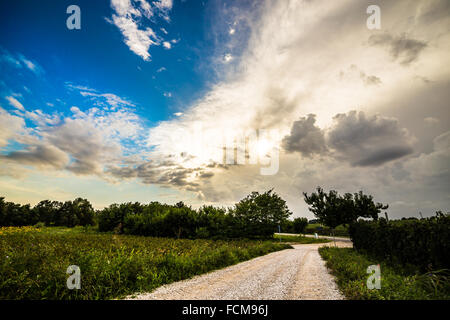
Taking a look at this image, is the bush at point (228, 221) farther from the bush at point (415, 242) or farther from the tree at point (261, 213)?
the bush at point (415, 242)

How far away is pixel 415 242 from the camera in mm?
8453

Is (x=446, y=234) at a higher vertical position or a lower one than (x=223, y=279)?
higher

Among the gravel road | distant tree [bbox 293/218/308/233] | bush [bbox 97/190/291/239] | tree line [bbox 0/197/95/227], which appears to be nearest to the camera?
the gravel road

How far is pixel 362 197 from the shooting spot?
2988 centimetres

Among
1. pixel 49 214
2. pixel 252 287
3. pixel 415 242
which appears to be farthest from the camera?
pixel 49 214

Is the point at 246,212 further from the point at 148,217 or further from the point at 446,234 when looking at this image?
the point at 446,234

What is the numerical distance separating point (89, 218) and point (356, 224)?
232 ft

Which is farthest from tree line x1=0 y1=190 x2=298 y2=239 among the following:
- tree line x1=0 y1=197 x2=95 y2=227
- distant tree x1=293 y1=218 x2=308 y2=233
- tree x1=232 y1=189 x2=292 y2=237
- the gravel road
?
tree line x1=0 y1=197 x2=95 y2=227

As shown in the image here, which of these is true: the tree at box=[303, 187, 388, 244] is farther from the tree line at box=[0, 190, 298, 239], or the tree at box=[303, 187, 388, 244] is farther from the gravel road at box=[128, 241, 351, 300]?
the gravel road at box=[128, 241, 351, 300]

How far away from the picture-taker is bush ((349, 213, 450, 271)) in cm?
694

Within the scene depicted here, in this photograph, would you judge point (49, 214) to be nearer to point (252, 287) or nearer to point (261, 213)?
point (261, 213)

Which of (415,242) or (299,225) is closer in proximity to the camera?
(415,242)

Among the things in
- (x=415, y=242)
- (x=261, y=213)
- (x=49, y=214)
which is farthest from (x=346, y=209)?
(x=49, y=214)
